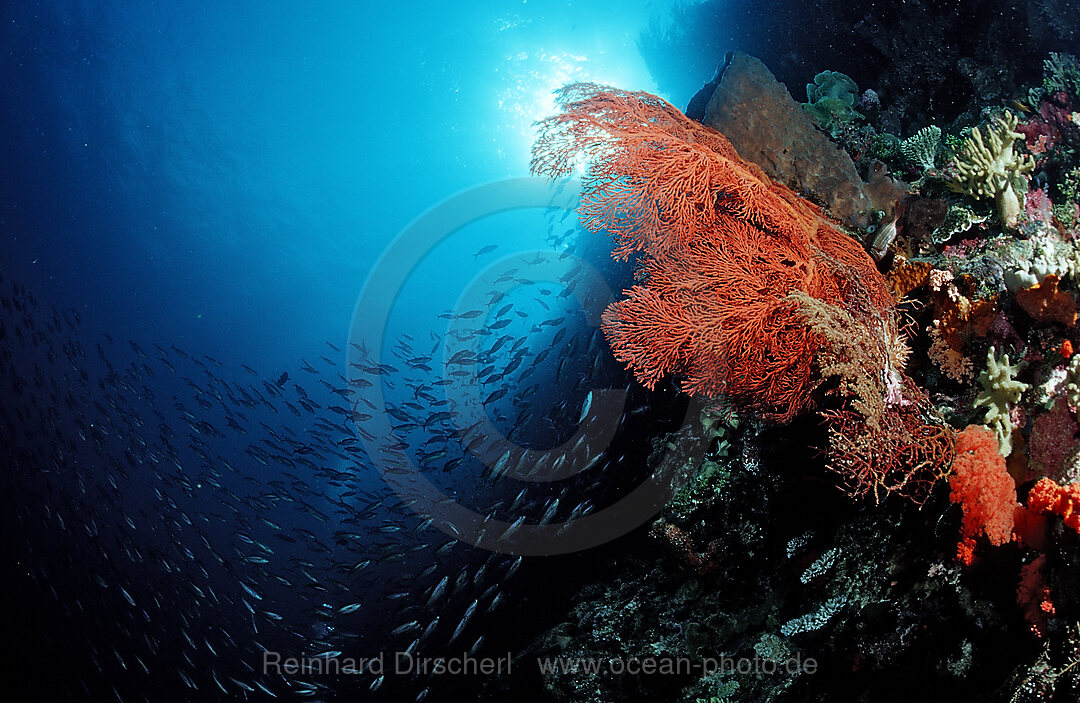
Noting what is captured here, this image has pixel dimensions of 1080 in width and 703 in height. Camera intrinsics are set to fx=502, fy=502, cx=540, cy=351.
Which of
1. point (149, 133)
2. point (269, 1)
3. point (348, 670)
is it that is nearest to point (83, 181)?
point (149, 133)

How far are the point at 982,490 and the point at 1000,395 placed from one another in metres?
0.79

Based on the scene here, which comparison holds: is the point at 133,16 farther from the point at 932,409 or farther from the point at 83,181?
the point at 932,409

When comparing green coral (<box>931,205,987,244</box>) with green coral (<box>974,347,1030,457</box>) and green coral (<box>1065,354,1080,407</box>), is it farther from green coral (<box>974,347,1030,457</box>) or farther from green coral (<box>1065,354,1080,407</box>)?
green coral (<box>1065,354,1080,407</box>)

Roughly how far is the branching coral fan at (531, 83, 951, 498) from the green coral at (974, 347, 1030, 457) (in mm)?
325

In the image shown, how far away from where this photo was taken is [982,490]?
2.56 metres

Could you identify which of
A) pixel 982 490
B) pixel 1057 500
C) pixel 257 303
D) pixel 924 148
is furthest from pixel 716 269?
pixel 257 303

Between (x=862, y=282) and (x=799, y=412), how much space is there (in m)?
1.08

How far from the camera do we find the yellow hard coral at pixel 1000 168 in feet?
11.8

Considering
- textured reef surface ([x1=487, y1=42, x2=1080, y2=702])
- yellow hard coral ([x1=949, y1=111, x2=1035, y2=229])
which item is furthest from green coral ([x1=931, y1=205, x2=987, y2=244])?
yellow hard coral ([x1=949, y1=111, x2=1035, y2=229])

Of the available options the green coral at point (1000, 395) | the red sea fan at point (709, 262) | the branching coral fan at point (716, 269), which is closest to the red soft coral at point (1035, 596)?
the green coral at point (1000, 395)

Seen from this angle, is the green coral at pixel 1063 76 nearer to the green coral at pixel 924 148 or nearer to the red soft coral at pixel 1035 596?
the green coral at pixel 924 148

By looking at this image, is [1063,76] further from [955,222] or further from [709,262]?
[709,262]

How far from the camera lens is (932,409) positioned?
3.20 meters

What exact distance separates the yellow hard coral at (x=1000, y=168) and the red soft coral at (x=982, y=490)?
6.33 feet
